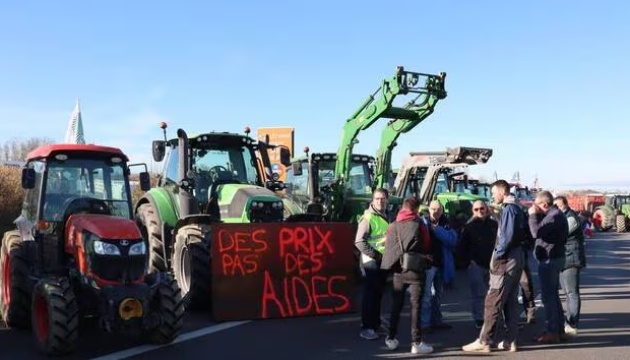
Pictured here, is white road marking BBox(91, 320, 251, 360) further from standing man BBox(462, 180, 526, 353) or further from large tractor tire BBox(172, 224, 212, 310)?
standing man BBox(462, 180, 526, 353)

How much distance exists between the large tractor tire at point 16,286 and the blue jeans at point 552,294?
19.7ft

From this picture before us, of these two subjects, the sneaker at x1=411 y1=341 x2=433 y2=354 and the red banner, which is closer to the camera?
the sneaker at x1=411 y1=341 x2=433 y2=354

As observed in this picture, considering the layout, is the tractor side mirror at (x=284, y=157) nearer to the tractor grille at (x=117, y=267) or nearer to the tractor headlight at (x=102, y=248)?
the tractor grille at (x=117, y=267)

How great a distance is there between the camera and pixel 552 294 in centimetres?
730

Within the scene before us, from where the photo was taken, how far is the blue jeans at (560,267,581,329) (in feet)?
25.1

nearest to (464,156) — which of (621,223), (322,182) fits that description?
(322,182)

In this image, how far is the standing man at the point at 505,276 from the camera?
6730 millimetres

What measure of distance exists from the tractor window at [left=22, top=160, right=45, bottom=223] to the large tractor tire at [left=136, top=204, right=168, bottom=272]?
2041 mm

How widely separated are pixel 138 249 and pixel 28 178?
168cm

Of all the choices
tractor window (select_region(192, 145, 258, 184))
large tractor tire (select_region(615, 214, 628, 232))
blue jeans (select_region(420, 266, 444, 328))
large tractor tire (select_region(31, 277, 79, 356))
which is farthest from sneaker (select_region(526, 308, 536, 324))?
large tractor tire (select_region(615, 214, 628, 232))

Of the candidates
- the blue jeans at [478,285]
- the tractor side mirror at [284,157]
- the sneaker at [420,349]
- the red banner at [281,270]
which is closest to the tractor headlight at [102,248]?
the red banner at [281,270]

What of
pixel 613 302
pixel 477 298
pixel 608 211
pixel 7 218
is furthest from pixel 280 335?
pixel 608 211

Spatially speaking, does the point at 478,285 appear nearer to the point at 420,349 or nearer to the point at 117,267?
the point at 420,349

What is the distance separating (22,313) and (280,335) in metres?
3.10
